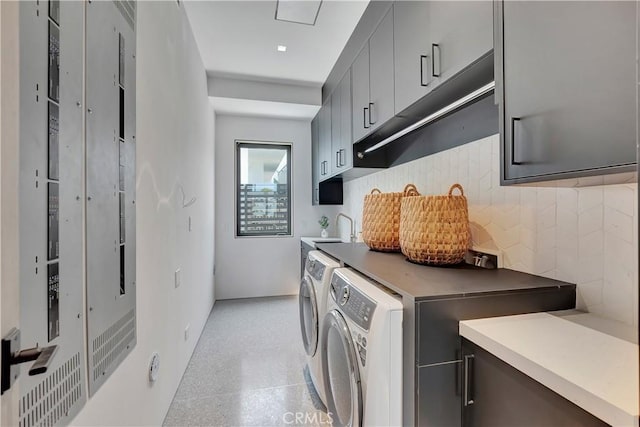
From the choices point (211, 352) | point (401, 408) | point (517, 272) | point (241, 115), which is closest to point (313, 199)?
point (241, 115)

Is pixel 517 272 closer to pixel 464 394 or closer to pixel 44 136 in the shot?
pixel 464 394

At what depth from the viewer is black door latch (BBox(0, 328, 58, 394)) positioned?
55 cm

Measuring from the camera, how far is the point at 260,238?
3990mm

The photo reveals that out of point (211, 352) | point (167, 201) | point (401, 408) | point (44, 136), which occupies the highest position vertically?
point (44, 136)

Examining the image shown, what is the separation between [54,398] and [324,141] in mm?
2950

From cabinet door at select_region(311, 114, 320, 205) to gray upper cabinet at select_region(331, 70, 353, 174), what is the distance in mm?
716

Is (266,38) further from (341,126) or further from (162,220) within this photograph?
(162,220)

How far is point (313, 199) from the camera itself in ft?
13.2

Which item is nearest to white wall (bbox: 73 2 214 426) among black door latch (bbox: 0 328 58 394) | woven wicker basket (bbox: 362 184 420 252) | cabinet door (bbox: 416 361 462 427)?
black door latch (bbox: 0 328 58 394)

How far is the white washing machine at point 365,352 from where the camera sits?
92cm

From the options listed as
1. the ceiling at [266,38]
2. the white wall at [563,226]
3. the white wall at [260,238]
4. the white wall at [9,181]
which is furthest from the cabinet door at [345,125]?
the white wall at [9,181]

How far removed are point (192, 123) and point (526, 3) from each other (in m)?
2.28

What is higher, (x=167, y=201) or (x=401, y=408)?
(x=167, y=201)

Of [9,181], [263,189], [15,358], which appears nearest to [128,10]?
[9,181]
